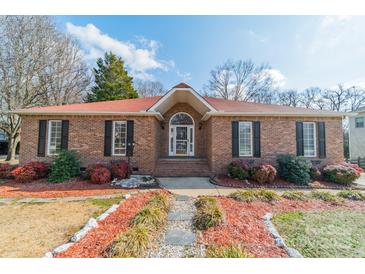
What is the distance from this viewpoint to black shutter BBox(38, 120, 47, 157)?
9.63m

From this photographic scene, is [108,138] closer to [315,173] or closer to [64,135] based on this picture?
[64,135]

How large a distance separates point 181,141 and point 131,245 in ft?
31.1

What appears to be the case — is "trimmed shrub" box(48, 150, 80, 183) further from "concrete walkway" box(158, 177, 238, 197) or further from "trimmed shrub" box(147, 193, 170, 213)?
"trimmed shrub" box(147, 193, 170, 213)

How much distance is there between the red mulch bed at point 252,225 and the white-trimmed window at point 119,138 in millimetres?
6065

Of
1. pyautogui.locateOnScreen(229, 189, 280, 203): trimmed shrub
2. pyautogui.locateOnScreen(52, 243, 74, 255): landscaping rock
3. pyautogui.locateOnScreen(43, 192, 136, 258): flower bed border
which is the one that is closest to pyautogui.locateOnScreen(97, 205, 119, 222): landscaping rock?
pyautogui.locateOnScreen(43, 192, 136, 258): flower bed border

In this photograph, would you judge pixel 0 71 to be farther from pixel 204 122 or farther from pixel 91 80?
pixel 204 122

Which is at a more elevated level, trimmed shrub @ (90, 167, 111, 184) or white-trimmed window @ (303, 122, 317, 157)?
white-trimmed window @ (303, 122, 317, 157)

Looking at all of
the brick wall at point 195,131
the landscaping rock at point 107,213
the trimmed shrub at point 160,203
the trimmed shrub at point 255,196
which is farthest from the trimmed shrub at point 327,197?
the landscaping rock at point 107,213

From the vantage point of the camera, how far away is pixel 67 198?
630cm

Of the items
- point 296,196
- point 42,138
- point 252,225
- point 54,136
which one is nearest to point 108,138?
point 54,136

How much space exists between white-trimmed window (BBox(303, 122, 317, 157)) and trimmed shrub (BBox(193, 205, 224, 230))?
8269 mm

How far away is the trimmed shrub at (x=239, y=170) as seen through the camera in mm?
8727
